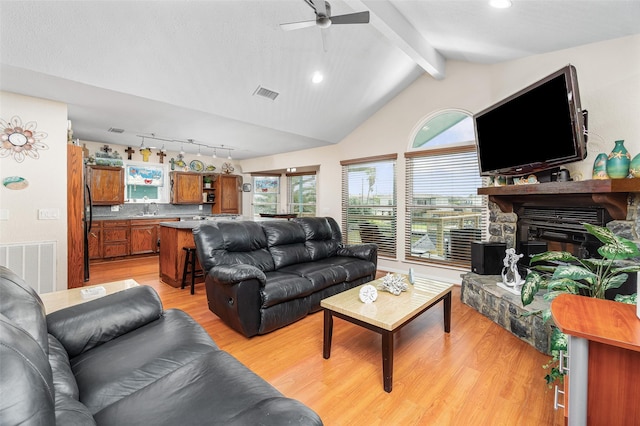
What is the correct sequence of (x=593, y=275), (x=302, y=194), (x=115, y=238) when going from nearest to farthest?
(x=593, y=275) → (x=115, y=238) → (x=302, y=194)

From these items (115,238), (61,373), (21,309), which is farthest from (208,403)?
(115,238)

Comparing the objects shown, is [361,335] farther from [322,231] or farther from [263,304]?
[322,231]

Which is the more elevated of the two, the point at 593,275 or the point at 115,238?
the point at 593,275

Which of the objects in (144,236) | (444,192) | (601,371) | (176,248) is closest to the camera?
(601,371)

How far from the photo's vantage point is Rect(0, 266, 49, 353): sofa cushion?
1.09 metres

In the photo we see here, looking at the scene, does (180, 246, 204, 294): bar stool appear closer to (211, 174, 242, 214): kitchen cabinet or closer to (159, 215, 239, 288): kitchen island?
(159, 215, 239, 288): kitchen island

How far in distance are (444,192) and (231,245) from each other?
3299mm

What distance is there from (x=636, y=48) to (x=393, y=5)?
2.29 meters

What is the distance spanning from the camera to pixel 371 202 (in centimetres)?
551

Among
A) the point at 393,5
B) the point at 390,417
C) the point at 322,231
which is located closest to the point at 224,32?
the point at 393,5

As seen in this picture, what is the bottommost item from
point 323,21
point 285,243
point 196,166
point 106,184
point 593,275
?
point 285,243

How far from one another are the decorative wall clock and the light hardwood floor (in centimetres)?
268

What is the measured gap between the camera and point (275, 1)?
2.79 metres

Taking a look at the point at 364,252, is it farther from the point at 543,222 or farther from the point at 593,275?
the point at 593,275
